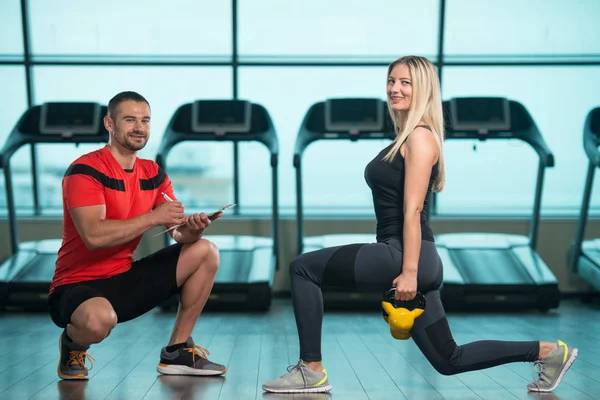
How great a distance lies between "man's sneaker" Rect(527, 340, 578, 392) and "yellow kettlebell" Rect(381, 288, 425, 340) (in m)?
0.61

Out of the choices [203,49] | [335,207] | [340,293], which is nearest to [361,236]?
[340,293]

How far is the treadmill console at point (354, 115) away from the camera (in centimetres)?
491

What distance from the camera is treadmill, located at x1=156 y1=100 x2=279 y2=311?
4691 millimetres

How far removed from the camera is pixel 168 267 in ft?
9.66

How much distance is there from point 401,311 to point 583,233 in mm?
3366

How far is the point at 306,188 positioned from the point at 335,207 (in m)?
0.48

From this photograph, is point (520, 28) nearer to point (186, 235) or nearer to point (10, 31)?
point (186, 235)

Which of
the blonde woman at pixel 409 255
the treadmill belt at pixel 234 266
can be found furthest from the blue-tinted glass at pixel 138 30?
the blonde woman at pixel 409 255

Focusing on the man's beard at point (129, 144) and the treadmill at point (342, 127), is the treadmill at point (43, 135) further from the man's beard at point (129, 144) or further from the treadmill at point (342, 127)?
the man's beard at point (129, 144)

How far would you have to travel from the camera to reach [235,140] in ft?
16.3

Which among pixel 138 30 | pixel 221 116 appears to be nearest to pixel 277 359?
pixel 221 116

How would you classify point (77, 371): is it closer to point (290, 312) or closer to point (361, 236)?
point (290, 312)

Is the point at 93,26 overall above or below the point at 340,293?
above

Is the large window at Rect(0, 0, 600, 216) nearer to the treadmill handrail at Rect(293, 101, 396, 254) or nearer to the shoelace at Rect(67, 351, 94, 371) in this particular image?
the treadmill handrail at Rect(293, 101, 396, 254)
